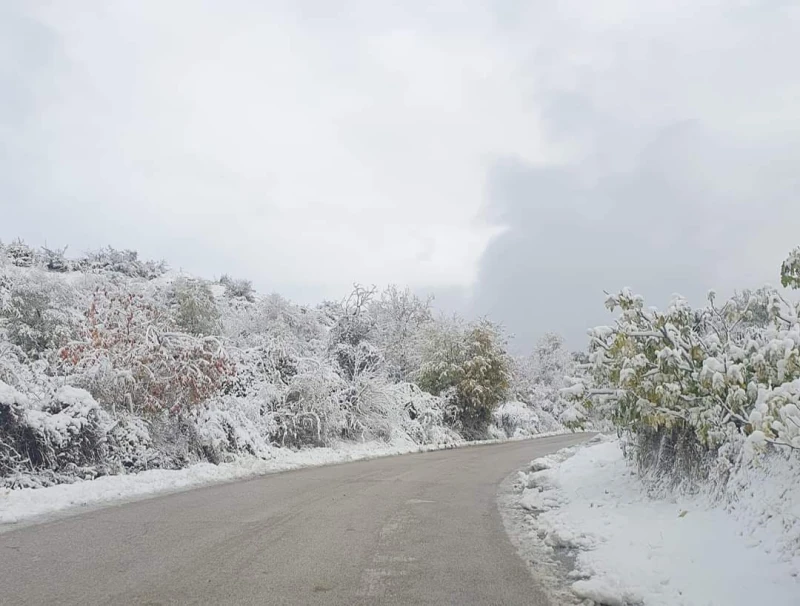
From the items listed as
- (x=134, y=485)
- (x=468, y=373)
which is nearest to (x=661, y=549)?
(x=134, y=485)

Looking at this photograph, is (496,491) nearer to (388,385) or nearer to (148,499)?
(148,499)

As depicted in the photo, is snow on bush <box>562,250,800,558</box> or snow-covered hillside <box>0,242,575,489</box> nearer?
snow on bush <box>562,250,800,558</box>

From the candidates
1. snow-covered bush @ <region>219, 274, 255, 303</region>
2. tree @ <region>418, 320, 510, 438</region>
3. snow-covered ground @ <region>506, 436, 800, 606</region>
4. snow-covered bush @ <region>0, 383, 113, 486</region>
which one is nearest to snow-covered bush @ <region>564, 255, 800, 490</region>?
snow-covered ground @ <region>506, 436, 800, 606</region>

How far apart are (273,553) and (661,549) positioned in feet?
14.4

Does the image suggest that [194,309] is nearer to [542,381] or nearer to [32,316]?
[32,316]

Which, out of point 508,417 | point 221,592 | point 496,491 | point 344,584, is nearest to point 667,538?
point 344,584

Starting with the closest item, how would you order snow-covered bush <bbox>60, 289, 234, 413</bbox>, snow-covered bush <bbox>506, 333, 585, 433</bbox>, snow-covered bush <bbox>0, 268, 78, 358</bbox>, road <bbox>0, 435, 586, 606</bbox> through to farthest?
road <bbox>0, 435, 586, 606</bbox>, snow-covered bush <bbox>60, 289, 234, 413</bbox>, snow-covered bush <bbox>0, 268, 78, 358</bbox>, snow-covered bush <bbox>506, 333, 585, 433</bbox>

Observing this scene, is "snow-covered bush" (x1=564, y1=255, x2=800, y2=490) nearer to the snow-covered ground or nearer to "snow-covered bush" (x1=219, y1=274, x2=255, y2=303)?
the snow-covered ground

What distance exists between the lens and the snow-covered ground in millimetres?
5637

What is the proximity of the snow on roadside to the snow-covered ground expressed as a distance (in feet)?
23.1

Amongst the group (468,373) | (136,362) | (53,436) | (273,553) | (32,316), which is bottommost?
(468,373)

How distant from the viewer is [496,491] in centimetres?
1370

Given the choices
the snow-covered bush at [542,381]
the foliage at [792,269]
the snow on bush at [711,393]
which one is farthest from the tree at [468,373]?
the foliage at [792,269]

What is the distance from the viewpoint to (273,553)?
728cm
